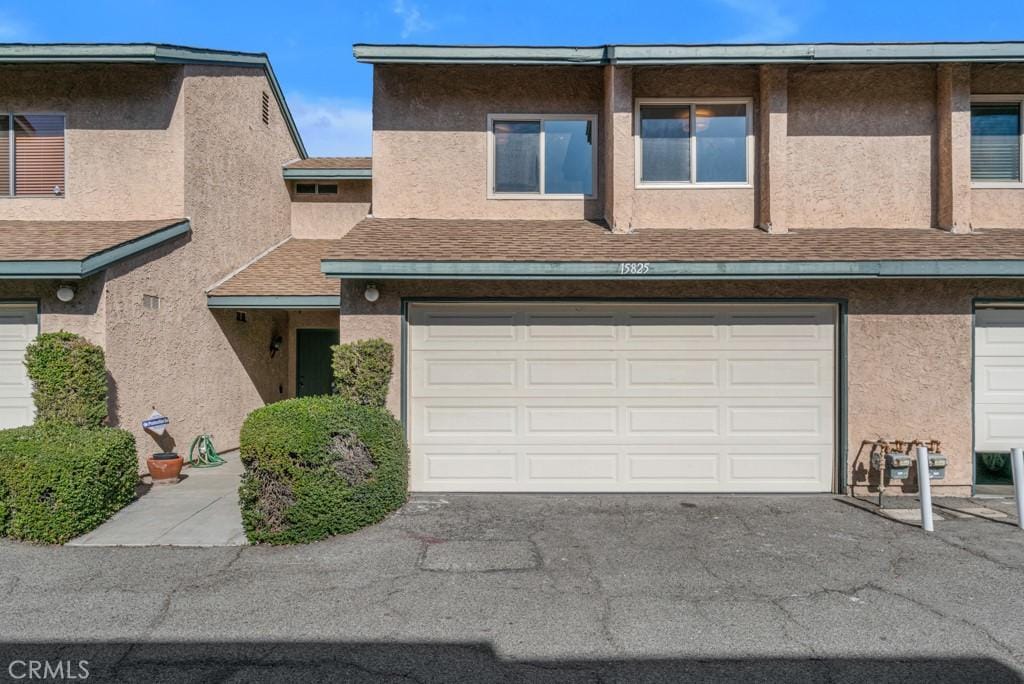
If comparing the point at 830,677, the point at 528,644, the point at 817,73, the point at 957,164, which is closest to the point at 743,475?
the point at 830,677

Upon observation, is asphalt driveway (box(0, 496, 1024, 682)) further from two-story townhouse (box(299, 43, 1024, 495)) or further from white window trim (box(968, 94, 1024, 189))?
white window trim (box(968, 94, 1024, 189))

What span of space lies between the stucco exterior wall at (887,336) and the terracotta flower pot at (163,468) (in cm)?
340

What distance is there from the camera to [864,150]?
8.62 meters

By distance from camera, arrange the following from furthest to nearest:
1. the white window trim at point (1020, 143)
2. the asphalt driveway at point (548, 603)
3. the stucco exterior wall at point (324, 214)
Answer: the stucco exterior wall at point (324, 214)
the white window trim at point (1020, 143)
the asphalt driveway at point (548, 603)

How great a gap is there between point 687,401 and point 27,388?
8872mm

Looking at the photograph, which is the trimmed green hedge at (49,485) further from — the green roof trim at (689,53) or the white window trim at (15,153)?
the green roof trim at (689,53)

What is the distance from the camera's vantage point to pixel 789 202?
8.58 m

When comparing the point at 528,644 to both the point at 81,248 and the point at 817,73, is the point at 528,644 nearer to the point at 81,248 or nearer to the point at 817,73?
the point at 81,248

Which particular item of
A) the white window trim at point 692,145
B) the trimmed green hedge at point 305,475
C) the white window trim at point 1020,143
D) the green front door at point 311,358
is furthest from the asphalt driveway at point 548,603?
the green front door at point 311,358

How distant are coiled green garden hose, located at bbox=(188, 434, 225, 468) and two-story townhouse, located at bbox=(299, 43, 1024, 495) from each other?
4.13 meters

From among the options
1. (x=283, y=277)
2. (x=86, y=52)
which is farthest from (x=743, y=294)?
(x=86, y=52)

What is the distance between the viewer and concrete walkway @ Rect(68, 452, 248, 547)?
587 cm

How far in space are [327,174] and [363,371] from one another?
6923 mm

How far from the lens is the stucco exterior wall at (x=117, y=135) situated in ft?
30.6
